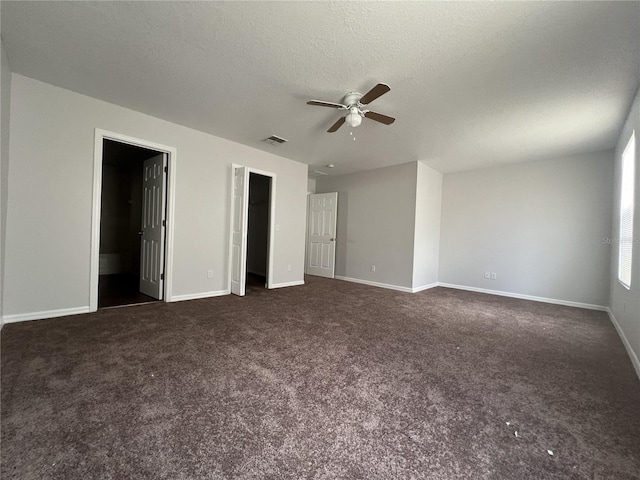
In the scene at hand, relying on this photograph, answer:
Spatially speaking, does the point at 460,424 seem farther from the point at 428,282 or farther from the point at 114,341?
the point at 428,282

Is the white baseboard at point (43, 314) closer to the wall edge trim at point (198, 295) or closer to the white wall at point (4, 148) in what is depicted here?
the white wall at point (4, 148)

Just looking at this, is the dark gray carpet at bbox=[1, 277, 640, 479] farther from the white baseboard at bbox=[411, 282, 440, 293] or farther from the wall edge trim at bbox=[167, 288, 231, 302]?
the white baseboard at bbox=[411, 282, 440, 293]

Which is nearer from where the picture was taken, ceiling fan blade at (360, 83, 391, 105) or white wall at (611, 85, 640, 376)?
ceiling fan blade at (360, 83, 391, 105)

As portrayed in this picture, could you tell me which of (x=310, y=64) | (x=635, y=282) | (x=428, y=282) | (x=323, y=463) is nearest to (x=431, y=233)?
(x=428, y=282)

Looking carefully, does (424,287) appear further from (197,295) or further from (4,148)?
(4,148)

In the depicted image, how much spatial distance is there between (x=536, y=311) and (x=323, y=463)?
4287mm

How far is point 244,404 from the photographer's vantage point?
5.14 feet

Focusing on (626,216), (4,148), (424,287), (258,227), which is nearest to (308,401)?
(4,148)

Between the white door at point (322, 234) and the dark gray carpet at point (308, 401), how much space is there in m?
3.36

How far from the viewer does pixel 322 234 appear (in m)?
6.50

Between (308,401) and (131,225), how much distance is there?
6.17 m

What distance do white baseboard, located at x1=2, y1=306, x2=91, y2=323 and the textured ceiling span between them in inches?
94.2

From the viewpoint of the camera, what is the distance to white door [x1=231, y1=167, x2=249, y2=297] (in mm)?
4113

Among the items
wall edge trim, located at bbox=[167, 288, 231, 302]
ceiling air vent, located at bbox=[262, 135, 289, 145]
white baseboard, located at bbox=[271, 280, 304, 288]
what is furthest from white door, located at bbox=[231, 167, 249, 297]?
white baseboard, located at bbox=[271, 280, 304, 288]
